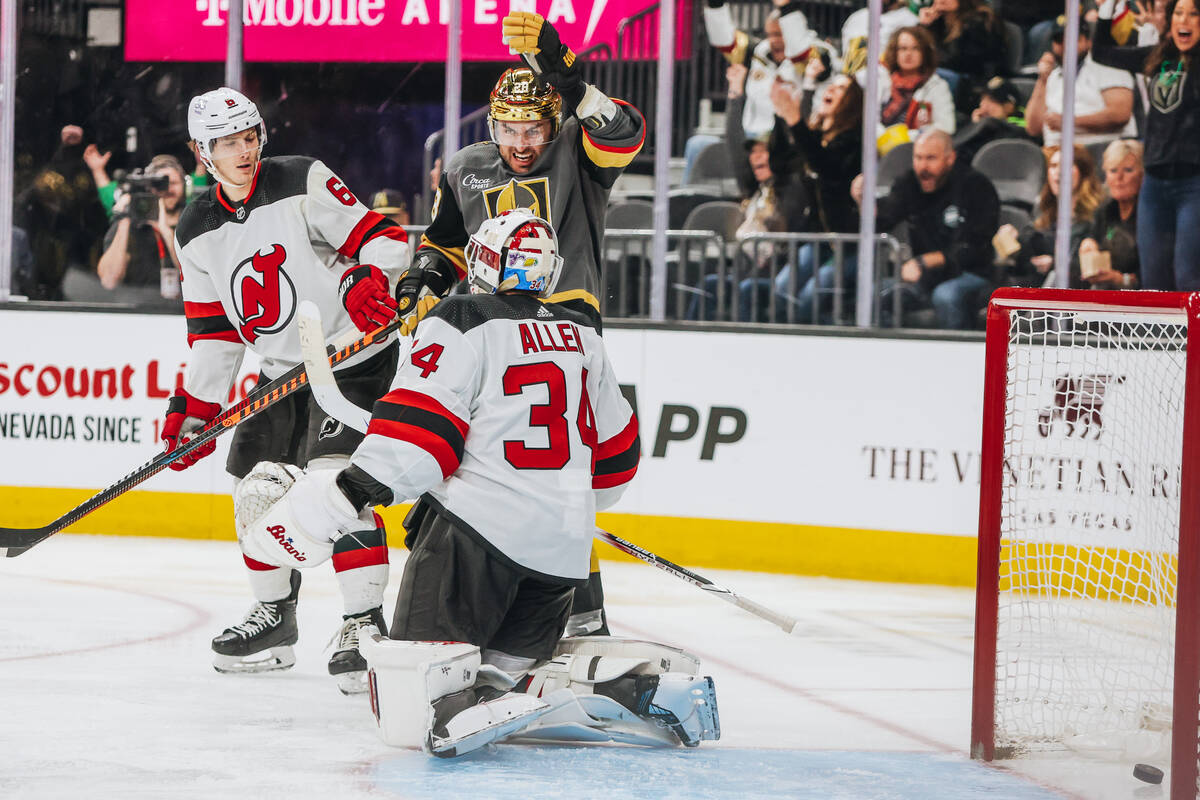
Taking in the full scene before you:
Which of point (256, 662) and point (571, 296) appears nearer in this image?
point (571, 296)

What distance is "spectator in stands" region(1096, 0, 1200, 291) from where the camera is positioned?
4965 millimetres

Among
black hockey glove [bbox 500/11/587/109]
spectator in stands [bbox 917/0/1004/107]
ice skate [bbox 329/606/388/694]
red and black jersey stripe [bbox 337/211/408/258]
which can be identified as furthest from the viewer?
spectator in stands [bbox 917/0/1004/107]

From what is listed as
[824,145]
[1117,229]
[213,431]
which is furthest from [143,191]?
[1117,229]

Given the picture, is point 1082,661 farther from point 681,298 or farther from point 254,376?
point 254,376

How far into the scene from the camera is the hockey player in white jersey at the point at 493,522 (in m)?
2.39

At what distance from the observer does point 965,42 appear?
5.81 meters

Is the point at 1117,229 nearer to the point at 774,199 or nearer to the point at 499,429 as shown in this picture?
the point at 774,199

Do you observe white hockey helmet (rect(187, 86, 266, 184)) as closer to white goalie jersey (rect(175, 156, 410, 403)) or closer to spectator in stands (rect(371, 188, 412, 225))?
white goalie jersey (rect(175, 156, 410, 403))

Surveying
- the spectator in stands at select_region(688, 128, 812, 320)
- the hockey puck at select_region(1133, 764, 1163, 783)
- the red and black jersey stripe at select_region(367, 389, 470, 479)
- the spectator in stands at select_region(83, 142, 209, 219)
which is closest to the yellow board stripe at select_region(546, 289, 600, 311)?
the red and black jersey stripe at select_region(367, 389, 470, 479)

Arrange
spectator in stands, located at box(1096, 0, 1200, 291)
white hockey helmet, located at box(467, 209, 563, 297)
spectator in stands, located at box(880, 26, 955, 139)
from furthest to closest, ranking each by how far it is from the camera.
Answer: spectator in stands, located at box(880, 26, 955, 139) < spectator in stands, located at box(1096, 0, 1200, 291) < white hockey helmet, located at box(467, 209, 563, 297)

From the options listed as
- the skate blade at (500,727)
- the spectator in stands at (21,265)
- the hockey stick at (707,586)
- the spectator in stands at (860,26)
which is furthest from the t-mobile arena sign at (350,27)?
the skate blade at (500,727)

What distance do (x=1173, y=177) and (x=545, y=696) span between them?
3.32 meters

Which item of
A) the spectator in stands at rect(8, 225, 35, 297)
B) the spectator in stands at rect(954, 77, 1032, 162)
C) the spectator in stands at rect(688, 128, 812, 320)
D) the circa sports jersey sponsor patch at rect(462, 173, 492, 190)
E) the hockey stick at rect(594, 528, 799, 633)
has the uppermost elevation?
the spectator in stands at rect(954, 77, 1032, 162)

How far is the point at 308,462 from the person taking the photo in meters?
3.08
